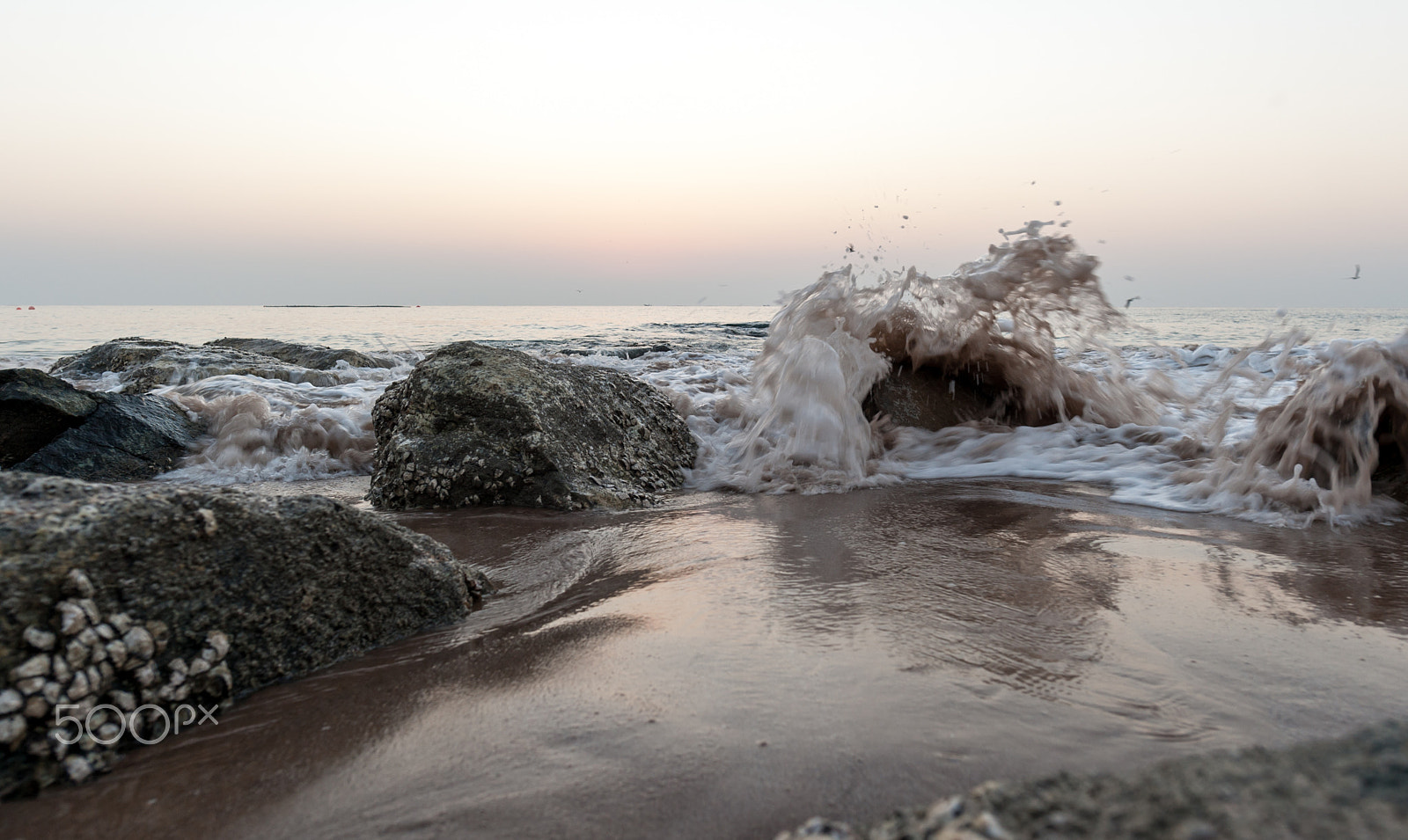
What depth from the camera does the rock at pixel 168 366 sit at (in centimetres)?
859

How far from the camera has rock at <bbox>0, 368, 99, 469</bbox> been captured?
4660 millimetres

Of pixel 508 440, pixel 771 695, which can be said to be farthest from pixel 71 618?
pixel 508 440

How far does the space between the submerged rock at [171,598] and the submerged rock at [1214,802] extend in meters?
1.34

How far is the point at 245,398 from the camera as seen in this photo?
18.2 feet

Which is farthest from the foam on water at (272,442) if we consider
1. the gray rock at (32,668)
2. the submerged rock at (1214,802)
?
the submerged rock at (1214,802)

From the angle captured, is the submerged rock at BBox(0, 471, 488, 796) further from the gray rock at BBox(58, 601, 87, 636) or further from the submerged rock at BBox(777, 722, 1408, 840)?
the submerged rock at BBox(777, 722, 1408, 840)

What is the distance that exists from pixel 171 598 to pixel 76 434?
426 cm

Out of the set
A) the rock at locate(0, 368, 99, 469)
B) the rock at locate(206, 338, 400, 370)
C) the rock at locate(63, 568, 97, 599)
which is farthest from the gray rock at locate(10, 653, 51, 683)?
the rock at locate(206, 338, 400, 370)

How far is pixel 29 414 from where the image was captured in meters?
4.71

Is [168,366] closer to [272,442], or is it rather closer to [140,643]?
[272,442]

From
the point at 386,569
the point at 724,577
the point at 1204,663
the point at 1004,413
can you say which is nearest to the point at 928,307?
the point at 1004,413

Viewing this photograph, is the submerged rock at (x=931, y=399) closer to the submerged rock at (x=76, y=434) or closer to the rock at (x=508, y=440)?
the rock at (x=508, y=440)

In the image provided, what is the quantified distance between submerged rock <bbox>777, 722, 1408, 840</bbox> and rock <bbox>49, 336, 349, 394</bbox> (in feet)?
29.9

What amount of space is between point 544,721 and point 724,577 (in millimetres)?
1019
